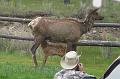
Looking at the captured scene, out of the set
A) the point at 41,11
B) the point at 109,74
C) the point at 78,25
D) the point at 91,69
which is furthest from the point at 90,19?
the point at 41,11

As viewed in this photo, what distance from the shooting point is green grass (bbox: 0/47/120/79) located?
1132 centimetres

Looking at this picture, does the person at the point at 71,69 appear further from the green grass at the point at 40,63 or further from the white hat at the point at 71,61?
the green grass at the point at 40,63

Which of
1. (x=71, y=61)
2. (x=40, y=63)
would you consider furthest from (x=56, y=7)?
(x=71, y=61)

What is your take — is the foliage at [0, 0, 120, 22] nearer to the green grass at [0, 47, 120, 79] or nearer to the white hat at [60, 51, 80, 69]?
the green grass at [0, 47, 120, 79]

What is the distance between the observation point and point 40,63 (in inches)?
543

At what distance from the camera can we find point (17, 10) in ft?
79.5

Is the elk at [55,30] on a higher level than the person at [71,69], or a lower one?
lower

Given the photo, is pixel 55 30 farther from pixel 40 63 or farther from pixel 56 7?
pixel 56 7

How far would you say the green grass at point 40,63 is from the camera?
11320 mm

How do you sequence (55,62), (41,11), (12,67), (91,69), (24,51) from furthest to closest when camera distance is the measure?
1. (41,11)
2. (24,51)
3. (55,62)
4. (91,69)
5. (12,67)

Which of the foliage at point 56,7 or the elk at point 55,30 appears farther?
the foliage at point 56,7

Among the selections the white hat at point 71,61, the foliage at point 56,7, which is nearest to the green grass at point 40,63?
the white hat at point 71,61

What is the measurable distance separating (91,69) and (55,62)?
1.59 metres

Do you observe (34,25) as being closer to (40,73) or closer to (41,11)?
(40,73)
